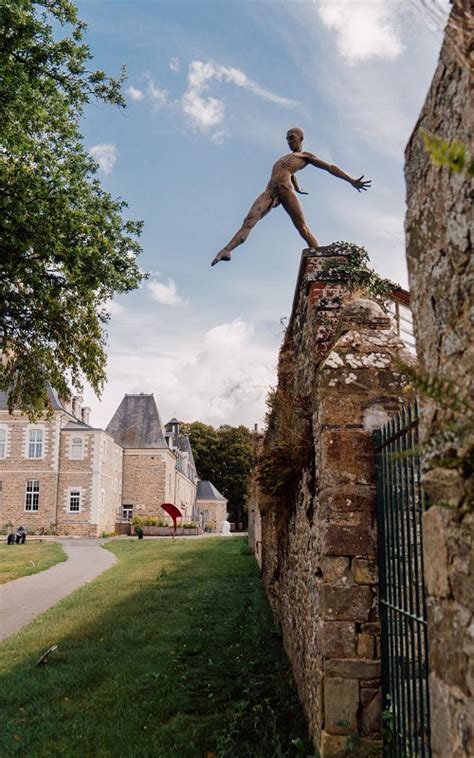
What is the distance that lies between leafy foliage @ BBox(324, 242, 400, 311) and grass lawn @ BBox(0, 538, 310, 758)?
3.64 metres

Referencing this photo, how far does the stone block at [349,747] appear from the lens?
392cm

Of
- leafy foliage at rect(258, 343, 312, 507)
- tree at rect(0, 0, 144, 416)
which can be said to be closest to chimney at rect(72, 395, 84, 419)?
tree at rect(0, 0, 144, 416)

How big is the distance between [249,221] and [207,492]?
55631mm

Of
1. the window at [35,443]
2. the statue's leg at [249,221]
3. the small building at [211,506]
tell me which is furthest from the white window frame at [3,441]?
the statue's leg at [249,221]

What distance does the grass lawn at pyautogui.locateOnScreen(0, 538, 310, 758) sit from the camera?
16.0 feet

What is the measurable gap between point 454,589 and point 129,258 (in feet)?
38.8

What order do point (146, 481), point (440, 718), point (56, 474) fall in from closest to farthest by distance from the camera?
point (440, 718) < point (56, 474) < point (146, 481)

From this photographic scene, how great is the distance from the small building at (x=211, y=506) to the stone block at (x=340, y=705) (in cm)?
5459

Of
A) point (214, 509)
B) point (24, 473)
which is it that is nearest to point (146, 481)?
point (24, 473)

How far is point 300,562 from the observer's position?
5.93 metres

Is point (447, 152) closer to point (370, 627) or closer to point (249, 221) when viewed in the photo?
point (370, 627)

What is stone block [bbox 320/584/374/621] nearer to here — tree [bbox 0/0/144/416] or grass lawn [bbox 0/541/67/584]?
tree [bbox 0/0/144/416]

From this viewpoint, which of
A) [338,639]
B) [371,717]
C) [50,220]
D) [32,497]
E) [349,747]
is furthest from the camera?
[32,497]

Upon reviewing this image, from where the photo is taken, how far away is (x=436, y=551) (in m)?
2.12
